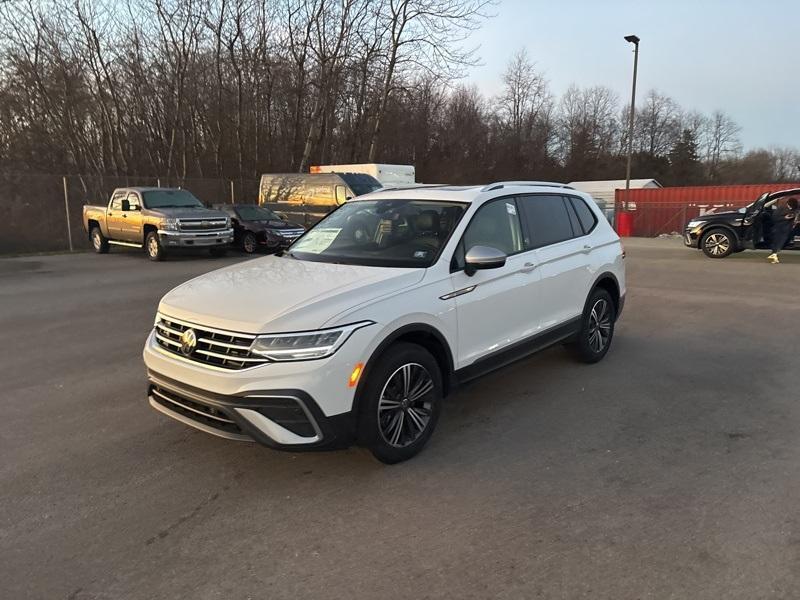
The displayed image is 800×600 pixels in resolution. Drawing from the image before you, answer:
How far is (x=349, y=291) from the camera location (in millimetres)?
3578

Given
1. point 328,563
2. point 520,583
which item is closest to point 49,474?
point 328,563

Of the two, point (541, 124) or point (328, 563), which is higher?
point (541, 124)

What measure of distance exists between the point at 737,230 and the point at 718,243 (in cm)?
62

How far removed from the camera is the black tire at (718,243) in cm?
1600

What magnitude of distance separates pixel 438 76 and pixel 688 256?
17648 mm

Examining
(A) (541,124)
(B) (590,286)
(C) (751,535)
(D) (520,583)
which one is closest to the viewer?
(D) (520,583)

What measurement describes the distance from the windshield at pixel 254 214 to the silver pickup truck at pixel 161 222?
140 cm

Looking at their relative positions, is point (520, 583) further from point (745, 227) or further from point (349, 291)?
point (745, 227)

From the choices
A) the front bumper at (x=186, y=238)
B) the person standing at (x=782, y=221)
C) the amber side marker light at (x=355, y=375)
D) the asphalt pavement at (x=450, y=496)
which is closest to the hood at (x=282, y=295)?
the amber side marker light at (x=355, y=375)

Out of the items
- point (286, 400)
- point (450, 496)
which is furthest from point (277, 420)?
point (450, 496)

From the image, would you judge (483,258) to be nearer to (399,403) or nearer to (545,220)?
(399,403)

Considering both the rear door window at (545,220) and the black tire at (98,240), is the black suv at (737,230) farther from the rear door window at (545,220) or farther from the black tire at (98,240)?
the black tire at (98,240)

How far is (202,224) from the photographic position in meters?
16.0

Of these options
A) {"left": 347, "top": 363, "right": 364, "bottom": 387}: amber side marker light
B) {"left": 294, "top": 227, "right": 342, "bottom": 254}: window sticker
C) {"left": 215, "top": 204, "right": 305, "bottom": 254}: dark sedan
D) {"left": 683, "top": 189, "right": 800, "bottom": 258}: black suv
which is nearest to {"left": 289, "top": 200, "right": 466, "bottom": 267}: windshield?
{"left": 294, "top": 227, "right": 342, "bottom": 254}: window sticker
